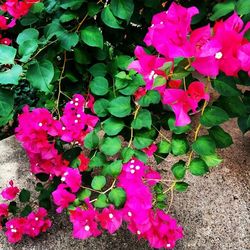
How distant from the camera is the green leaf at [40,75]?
3.06ft

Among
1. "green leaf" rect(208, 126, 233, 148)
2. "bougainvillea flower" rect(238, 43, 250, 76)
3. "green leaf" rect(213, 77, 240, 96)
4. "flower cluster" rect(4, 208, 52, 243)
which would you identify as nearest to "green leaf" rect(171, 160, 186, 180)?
"green leaf" rect(208, 126, 233, 148)

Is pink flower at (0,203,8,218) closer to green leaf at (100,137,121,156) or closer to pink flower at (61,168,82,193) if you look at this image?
pink flower at (61,168,82,193)

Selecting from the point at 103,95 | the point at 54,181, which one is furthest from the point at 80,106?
the point at 54,181

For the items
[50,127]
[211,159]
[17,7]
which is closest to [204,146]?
[211,159]

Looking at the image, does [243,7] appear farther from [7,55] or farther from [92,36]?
[7,55]

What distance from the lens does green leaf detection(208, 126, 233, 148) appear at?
0.98 metres

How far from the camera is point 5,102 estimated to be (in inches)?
34.5

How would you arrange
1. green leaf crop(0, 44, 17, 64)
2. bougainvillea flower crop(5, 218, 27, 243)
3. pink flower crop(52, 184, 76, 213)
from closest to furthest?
green leaf crop(0, 44, 17, 64) → pink flower crop(52, 184, 76, 213) → bougainvillea flower crop(5, 218, 27, 243)

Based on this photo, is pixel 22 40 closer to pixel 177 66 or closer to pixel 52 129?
pixel 52 129

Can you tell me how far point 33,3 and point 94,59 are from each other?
10.2 inches

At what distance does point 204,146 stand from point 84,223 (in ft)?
1.24

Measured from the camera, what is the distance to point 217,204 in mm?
1569

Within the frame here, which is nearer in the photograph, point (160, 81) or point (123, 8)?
point (160, 81)

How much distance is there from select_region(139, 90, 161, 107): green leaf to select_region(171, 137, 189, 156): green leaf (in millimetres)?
118
